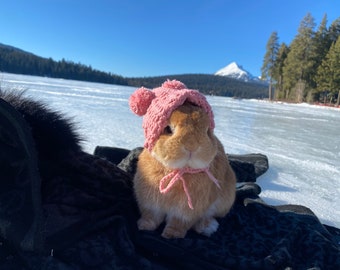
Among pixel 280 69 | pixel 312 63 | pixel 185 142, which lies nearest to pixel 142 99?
pixel 185 142

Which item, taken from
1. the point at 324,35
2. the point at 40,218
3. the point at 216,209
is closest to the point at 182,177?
the point at 216,209

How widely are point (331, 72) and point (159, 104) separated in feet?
77.9

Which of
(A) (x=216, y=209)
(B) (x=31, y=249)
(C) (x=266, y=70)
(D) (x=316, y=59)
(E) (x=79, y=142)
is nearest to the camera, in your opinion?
(B) (x=31, y=249)

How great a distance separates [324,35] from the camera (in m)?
24.4

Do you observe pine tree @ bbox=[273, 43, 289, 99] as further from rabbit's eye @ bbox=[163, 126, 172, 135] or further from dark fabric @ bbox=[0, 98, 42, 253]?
dark fabric @ bbox=[0, 98, 42, 253]

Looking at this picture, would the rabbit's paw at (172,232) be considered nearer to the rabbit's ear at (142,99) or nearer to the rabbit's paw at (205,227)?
the rabbit's paw at (205,227)

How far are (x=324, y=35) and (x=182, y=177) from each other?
27.8m

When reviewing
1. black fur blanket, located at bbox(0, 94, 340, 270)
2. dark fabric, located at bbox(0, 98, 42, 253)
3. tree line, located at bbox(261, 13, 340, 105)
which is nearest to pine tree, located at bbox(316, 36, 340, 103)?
tree line, located at bbox(261, 13, 340, 105)

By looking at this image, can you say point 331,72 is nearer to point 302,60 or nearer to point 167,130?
point 302,60

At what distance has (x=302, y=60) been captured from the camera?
79.0 feet

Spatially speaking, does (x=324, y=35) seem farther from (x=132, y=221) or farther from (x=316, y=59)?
(x=132, y=221)

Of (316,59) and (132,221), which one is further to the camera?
(316,59)

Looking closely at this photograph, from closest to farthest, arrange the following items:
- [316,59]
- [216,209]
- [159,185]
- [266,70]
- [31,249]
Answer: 1. [31,249]
2. [159,185]
3. [216,209]
4. [316,59]
5. [266,70]

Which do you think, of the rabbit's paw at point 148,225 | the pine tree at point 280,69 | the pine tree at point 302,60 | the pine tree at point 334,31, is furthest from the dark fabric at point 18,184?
the pine tree at point 280,69
